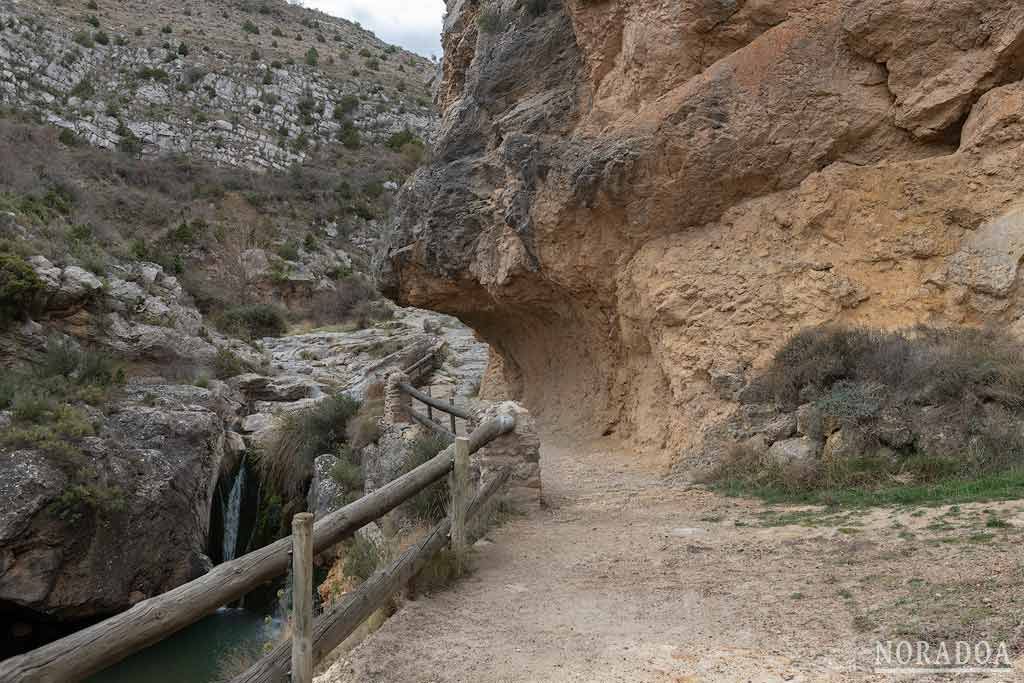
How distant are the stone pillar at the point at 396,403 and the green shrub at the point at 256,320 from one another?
629 inches

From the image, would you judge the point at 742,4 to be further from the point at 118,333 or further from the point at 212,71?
the point at 212,71

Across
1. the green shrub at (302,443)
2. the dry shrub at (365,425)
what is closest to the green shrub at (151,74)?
the green shrub at (302,443)

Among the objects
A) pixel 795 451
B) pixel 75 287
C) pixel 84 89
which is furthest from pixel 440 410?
→ pixel 84 89

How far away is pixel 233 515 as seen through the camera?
15.2m

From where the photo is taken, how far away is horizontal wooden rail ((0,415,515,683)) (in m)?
2.11

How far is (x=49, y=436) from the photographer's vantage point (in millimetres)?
11945

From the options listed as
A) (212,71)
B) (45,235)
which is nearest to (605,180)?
(45,235)

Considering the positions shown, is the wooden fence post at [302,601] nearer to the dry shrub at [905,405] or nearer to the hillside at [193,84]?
the dry shrub at [905,405]

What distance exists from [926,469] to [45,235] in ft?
69.7

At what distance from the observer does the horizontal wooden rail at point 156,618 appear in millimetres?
2113

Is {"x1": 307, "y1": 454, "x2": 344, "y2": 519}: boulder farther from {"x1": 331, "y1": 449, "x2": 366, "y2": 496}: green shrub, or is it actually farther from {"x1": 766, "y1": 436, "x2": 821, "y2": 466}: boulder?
{"x1": 766, "y1": 436, "x2": 821, "y2": 466}: boulder

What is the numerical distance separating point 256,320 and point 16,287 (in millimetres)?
13813

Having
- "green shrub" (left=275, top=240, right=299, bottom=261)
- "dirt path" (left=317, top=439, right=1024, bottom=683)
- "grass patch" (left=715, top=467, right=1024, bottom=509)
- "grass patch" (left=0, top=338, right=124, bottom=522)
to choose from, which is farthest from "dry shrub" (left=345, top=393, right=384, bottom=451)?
"green shrub" (left=275, top=240, right=299, bottom=261)

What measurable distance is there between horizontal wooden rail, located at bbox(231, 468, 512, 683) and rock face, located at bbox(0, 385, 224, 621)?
29.0 feet
